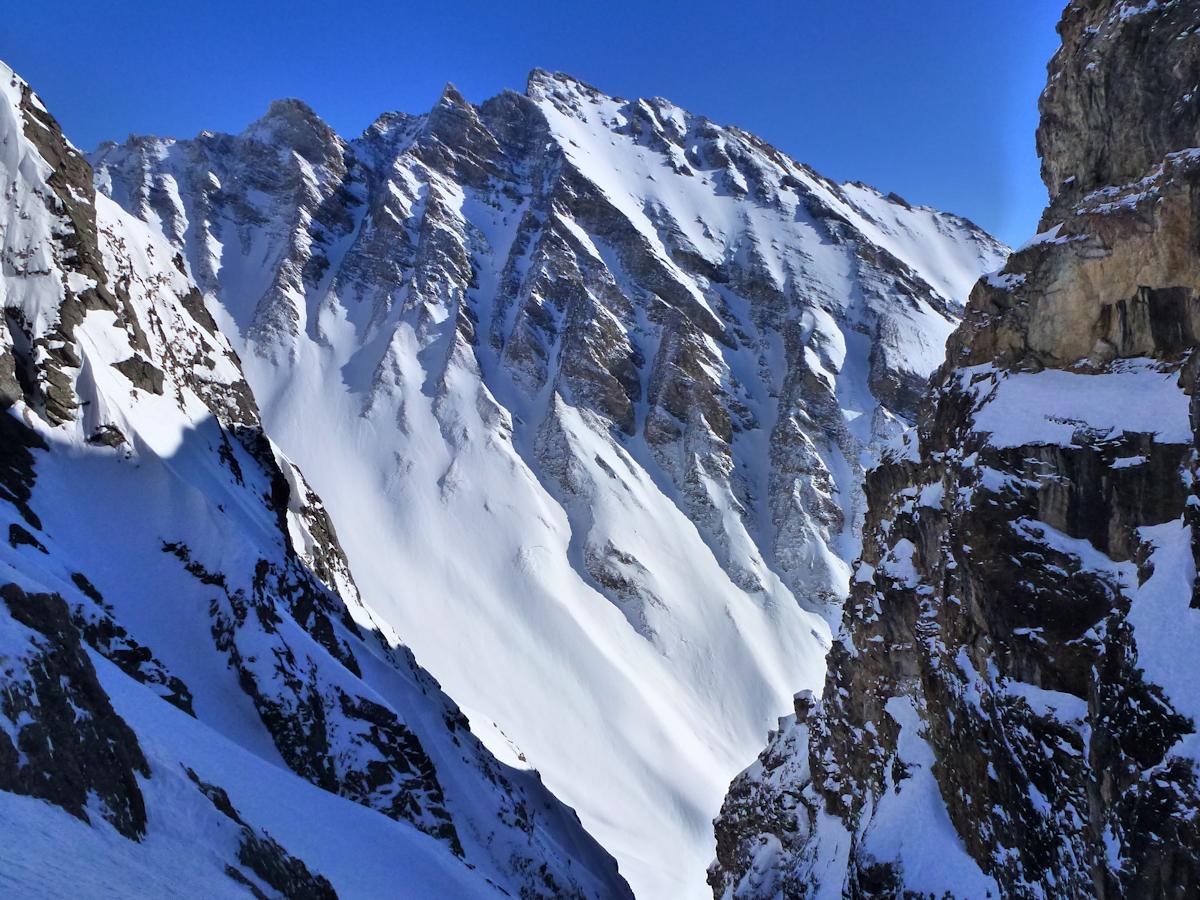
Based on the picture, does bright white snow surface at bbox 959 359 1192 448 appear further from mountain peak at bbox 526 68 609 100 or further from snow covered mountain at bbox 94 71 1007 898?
mountain peak at bbox 526 68 609 100

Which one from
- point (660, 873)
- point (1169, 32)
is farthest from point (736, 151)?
point (1169, 32)

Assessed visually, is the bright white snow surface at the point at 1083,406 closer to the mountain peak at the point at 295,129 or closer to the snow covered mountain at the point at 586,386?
the snow covered mountain at the point at 586,386

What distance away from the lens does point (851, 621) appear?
33188 millimetres

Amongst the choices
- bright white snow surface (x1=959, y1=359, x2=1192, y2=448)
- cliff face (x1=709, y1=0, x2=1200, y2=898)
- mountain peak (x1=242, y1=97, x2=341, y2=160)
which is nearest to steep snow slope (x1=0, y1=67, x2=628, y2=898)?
cliff face (x1=709, y1=0, x2=1200, y2=898)

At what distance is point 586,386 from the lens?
107500mm

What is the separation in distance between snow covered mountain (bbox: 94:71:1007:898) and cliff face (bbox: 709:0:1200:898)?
116 feet

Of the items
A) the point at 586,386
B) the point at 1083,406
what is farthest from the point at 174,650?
the point at 586,386

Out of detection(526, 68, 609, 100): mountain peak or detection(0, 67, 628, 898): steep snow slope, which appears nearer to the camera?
detection(0, 67, 628, 898): steep snow slope

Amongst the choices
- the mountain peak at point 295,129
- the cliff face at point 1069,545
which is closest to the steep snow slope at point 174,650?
the cliff face at point 1069,545

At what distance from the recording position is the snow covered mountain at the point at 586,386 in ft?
242

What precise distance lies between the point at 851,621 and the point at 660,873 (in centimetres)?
3160

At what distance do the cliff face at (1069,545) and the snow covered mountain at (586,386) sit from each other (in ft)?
116

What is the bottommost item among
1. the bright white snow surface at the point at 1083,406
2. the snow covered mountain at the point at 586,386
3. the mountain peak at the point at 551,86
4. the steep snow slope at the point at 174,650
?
the steep snow slope at the point at 174,650

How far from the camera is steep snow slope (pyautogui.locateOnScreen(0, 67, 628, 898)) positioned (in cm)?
1190
